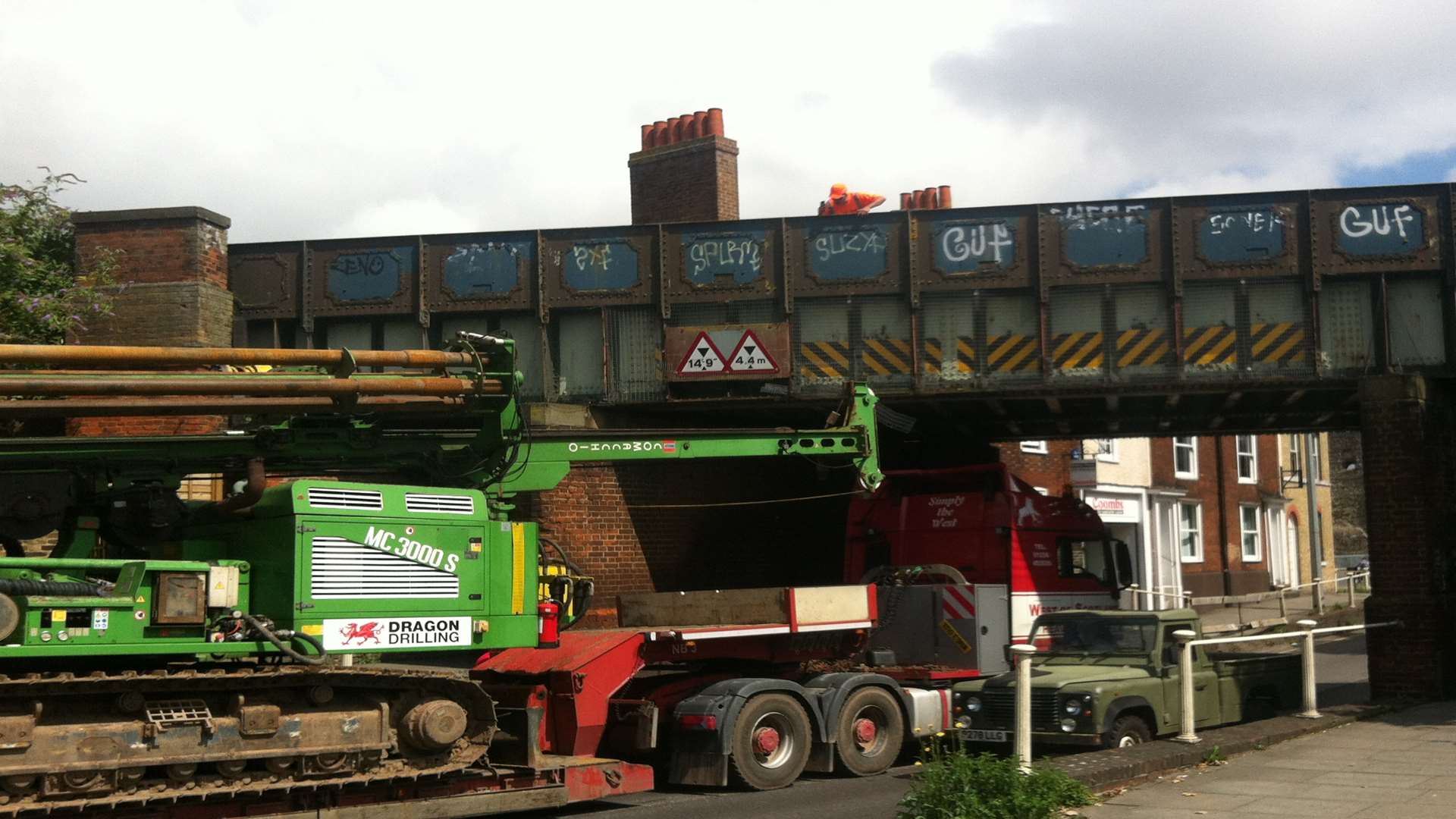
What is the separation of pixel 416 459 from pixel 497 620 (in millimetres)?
1588

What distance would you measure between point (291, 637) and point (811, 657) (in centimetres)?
597

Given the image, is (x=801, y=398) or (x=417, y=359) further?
(x=801, y=398)

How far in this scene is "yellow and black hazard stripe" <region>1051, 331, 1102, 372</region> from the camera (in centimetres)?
1995

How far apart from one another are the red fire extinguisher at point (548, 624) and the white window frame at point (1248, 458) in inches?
1363

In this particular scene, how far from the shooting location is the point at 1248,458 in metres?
43.5

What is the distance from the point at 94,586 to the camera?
930 cm

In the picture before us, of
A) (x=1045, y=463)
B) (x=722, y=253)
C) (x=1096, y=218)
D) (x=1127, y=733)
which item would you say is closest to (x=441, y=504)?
(x=1127, y=733)

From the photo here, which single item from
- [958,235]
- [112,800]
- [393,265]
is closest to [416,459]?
[112,800]

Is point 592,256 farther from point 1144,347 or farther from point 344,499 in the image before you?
point 344,499

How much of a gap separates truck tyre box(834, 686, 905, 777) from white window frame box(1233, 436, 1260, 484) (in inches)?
1240

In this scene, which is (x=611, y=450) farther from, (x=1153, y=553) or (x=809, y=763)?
(x=1153, y=553)

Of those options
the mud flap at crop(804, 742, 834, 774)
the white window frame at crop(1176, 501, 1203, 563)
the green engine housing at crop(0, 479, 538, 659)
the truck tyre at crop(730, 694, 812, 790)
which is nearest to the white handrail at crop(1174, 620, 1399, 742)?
the mud flap at crop(804, 742, 834, 774)

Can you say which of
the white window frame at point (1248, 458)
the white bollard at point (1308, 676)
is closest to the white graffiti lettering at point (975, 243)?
the white bollard at point (1308, 676)

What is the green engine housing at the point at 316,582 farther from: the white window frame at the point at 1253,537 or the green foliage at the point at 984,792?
the white window frame at the point at 1253,537
